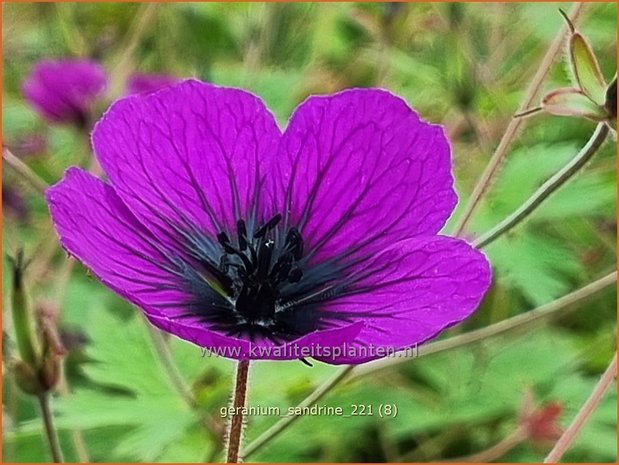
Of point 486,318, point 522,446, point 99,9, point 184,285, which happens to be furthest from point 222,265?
point 99,9

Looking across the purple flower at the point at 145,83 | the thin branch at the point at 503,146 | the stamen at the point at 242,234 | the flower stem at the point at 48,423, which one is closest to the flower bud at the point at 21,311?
the flower stem at the point at 48,423

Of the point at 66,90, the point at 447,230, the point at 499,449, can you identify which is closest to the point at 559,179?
the point at 447,230

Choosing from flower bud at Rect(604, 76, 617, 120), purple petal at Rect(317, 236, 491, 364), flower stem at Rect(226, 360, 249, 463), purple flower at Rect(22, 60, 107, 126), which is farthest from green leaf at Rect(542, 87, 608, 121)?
purple flower at Rect(22, 60, 107, 126)

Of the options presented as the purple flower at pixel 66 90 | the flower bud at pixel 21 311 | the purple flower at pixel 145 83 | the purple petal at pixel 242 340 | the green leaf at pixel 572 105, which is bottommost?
the purple flower at pixel 66 90

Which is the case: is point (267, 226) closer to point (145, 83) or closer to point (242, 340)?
point (242, 340)

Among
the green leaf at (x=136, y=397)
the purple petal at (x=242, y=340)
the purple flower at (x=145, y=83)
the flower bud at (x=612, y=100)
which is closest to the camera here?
the purple petal at (x=242, y=340)

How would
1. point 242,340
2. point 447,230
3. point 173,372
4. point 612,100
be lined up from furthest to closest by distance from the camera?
point 447,230 < point 173,372 < point 612,100 < point 242,340

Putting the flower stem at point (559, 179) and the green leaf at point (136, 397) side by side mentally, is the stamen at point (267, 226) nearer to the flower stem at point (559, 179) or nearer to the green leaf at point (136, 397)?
the flower stem at point (559, 179)

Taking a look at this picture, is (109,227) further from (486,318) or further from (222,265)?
(486,318)
